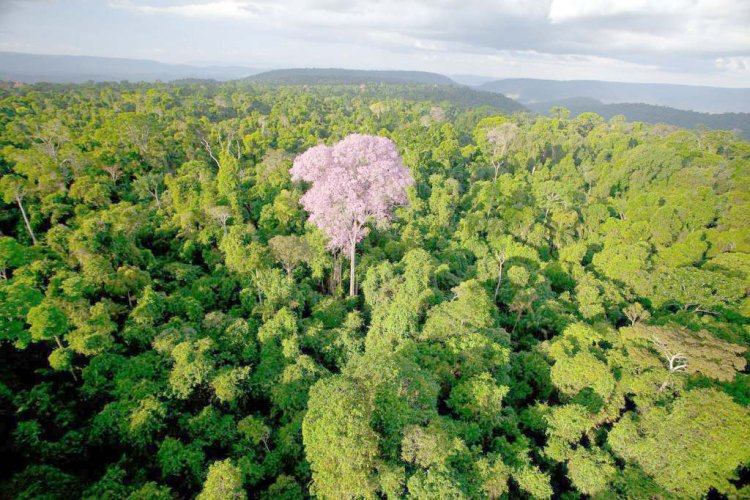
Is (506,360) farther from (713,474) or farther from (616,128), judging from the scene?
(616,128)

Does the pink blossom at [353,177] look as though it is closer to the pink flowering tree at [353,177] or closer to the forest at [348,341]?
the pink flowering tree at [353,177]

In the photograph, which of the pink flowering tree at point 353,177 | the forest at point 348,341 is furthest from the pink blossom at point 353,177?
the forest at point 348,341

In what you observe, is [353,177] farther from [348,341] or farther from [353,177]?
[348,341]

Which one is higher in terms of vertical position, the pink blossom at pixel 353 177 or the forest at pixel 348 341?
the pink blossom at pixel 353 177

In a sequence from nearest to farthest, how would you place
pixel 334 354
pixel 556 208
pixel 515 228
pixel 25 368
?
pixel 25 368, pixel 334 354, pixel 515 228, pixel 556 208

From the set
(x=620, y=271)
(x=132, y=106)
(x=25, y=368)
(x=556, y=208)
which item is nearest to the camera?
(x=25, y=368)

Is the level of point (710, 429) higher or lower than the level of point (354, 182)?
lower

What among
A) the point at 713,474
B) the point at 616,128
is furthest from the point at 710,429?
the point at 616,128
